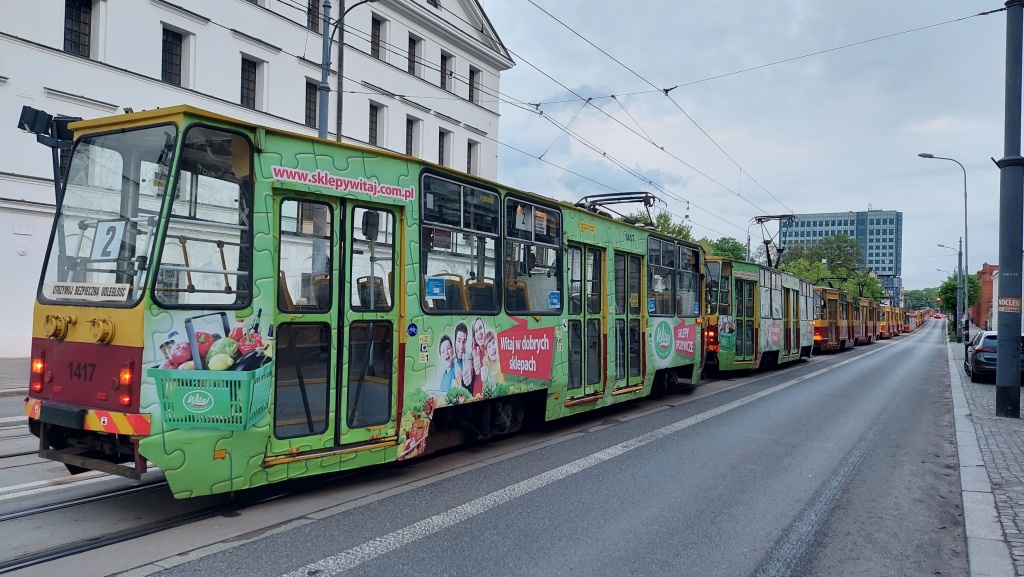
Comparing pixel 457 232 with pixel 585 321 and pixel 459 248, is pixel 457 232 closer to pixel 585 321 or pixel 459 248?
pixel 459 248

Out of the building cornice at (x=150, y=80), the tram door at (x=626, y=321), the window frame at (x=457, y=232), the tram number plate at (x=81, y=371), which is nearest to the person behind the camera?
the tram number plate at (x=81, y=371)

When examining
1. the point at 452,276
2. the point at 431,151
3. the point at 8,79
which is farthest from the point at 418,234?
the point at 431,151

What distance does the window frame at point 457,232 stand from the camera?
7141mm

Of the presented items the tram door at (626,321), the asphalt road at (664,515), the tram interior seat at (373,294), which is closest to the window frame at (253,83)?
the tram door at (626,321)

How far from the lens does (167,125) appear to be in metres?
5.50

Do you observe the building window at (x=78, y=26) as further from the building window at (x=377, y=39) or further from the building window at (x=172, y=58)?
the building window at (x=377, y=39)

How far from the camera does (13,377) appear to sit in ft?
47.4

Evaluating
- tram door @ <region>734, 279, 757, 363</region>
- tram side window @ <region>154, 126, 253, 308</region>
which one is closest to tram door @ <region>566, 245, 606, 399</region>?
tram side window @ <region>154, 126, 253, 308</region>

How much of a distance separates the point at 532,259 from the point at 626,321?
10.1ft

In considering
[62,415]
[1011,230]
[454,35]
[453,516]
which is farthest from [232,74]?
[1011,230]

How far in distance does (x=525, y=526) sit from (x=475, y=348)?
8.46 feet

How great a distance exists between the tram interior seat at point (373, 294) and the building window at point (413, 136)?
24.2 metres

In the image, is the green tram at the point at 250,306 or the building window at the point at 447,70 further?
the building window at the point at 447,70

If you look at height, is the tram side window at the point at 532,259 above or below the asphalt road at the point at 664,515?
above
